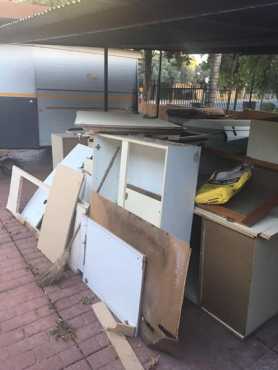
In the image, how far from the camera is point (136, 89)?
7406 mm

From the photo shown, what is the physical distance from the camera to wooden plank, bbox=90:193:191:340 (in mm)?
2209

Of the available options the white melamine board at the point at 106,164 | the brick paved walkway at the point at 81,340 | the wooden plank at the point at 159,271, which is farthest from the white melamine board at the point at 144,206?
the brick paved walkway at the point at 81,340

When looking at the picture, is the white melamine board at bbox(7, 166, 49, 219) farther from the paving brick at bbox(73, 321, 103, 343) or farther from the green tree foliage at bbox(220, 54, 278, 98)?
the green tree foliage at bbox(220, 54, 278, 98)

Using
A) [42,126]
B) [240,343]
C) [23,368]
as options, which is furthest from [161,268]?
[42,126]

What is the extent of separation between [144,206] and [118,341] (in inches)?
40.0

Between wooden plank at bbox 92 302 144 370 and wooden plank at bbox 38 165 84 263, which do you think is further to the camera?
wooden plank at bbox 38 165 84 263

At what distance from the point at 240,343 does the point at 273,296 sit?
0.45 metres

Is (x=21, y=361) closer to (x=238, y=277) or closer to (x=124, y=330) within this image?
(x=124, y=330)

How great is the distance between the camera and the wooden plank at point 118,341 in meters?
2.27

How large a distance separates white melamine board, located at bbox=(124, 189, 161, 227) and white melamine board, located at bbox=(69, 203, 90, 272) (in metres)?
0.46

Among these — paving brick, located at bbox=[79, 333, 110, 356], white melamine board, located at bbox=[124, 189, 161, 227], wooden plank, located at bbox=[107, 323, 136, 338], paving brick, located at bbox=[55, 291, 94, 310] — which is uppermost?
white melamine board, located at bbox=[124, 189, 161, 227]

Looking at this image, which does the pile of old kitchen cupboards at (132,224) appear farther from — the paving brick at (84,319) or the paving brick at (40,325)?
the paving brick at (40,325)

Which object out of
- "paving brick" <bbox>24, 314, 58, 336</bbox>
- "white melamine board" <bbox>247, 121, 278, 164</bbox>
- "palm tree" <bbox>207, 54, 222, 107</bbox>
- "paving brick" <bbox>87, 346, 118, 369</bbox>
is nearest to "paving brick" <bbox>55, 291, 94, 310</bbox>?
"paving brick" <bbox>24, 314, 58, 336</bbox>

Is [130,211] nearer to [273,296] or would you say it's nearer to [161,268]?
[161,268]
